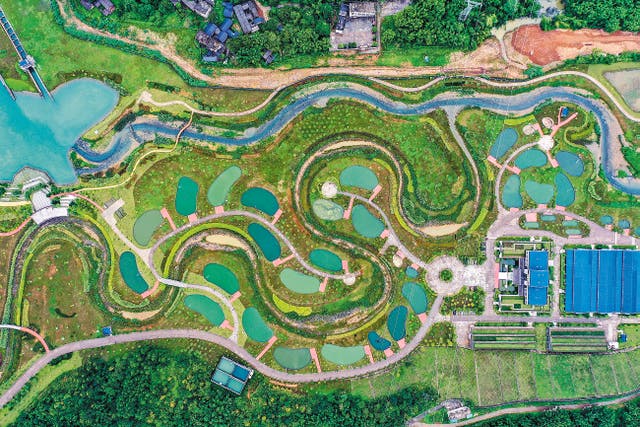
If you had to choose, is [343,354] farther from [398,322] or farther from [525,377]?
[525,377]

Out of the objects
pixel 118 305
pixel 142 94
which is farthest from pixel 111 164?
pixel 118 305

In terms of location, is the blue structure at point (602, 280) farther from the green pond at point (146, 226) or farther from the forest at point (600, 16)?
the green pond at point (146, 226)

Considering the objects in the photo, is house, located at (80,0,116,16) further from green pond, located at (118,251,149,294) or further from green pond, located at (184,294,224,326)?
green pond, located at (184,294,224,326)

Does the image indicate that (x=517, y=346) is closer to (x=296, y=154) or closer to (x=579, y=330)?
(x=579, y=330)

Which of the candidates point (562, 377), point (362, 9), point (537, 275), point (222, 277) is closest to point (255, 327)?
point (222, 277)

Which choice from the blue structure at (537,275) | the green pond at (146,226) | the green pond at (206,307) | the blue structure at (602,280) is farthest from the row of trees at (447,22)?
the green pond at (206,307)

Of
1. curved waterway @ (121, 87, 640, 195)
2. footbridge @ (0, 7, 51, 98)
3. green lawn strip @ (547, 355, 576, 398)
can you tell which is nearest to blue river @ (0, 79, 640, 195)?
curved waterway @ (121, 87, 640, 195)
